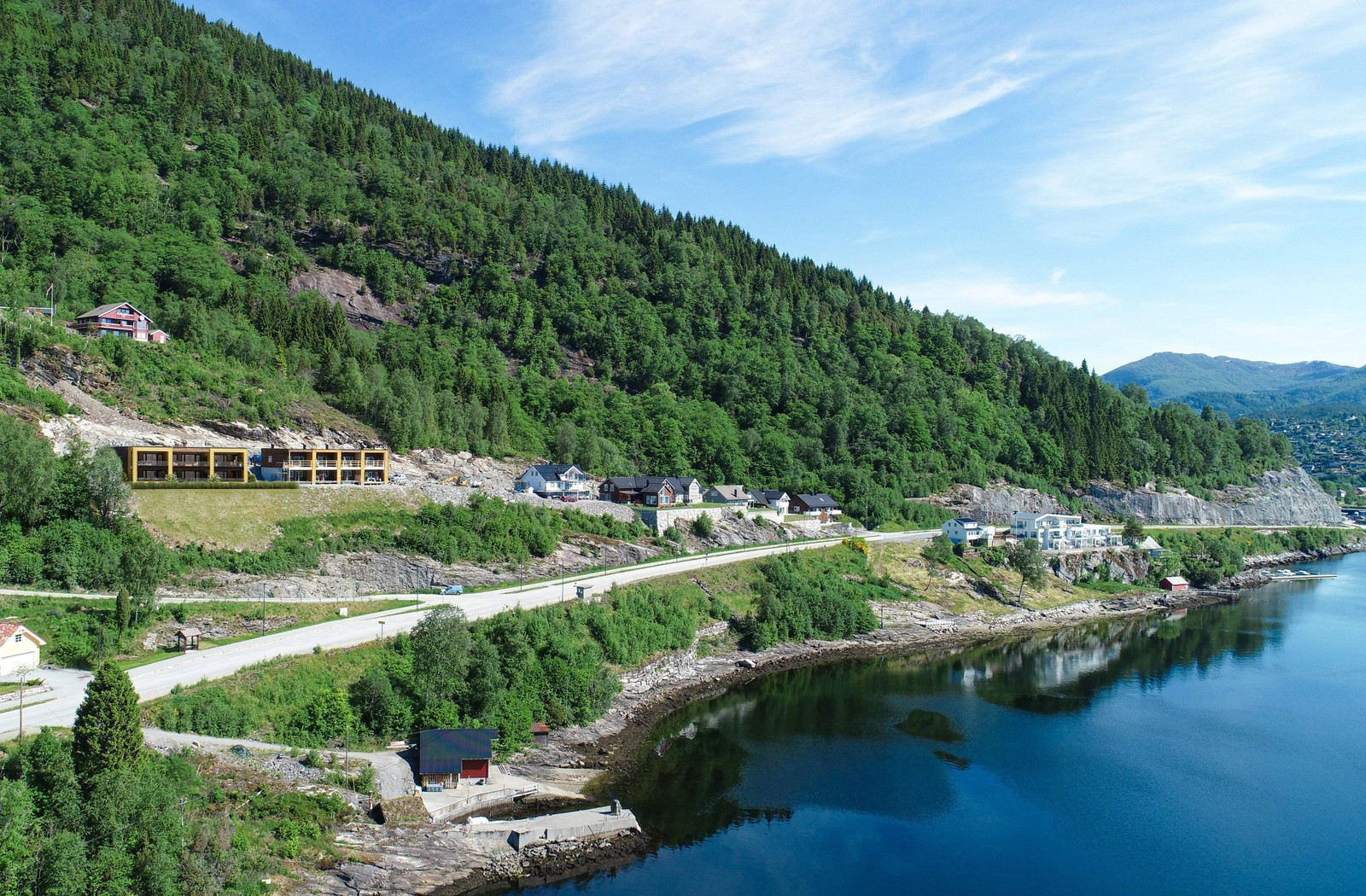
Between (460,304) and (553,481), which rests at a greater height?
(460,304)

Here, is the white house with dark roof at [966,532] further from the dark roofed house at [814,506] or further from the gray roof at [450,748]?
the gray roof at [450,748]

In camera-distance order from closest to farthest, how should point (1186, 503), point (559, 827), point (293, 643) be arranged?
point (559, 827) → point (293, 643) → point (1186, 503)

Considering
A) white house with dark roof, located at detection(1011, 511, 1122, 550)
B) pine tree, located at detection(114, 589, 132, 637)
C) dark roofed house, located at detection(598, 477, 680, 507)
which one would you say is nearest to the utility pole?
pine tree, located at detection(114, 589, 132, 637)

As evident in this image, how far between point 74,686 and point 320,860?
1106cm

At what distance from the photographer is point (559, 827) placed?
83.7 feet

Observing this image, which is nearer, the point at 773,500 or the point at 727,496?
the point at 727,496

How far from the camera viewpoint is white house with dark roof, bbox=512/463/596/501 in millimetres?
61812

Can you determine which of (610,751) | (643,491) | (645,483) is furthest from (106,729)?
(645,483)

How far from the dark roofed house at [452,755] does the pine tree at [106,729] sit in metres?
8.26

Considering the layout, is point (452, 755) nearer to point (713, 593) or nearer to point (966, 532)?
point (713, 593)

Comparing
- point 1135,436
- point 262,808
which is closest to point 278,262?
point 262,808

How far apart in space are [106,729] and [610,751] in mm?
17107

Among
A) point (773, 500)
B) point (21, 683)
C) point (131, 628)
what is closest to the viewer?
point (21, 683)

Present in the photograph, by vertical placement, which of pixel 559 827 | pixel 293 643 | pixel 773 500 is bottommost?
pixel 559 827
